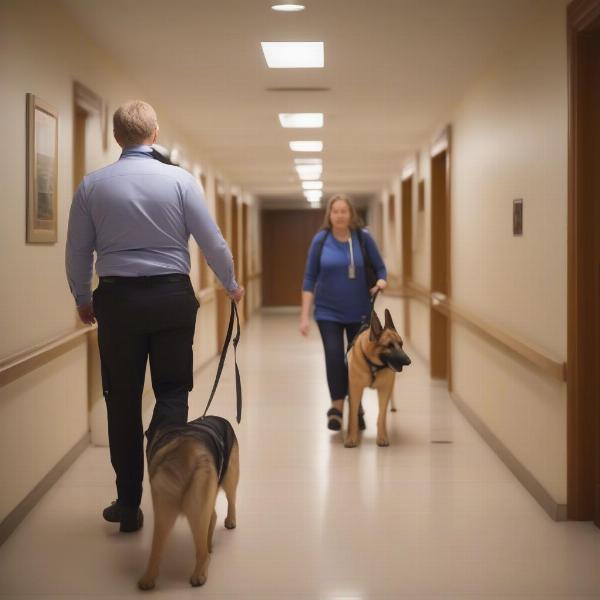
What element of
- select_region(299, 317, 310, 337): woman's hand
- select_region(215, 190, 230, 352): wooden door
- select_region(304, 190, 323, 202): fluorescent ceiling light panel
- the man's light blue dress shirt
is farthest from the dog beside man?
select_region(304, 190, 323, 202): fluorescent ceiling light panel

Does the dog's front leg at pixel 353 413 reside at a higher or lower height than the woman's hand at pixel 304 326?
lower

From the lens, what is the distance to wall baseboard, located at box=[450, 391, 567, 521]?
13.1 ft

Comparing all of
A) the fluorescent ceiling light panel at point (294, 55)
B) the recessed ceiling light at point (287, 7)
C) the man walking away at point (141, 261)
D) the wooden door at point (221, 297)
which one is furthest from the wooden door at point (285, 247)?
the man walking away at point (141, 261)

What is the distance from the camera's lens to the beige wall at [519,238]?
4.06 metres

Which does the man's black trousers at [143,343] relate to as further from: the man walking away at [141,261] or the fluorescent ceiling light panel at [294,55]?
the fluorescent ceiling light panel at [294,55]

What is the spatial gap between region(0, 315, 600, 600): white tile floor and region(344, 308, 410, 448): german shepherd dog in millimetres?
153

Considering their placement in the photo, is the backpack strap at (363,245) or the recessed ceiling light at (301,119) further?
the recessed ceiling light at (301,119)

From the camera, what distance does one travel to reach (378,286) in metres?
5.61

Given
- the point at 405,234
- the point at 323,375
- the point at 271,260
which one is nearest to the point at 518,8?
the point at 323,375

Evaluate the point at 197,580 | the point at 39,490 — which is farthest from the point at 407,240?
the point at 197,580

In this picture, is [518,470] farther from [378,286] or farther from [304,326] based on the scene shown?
[304,326]

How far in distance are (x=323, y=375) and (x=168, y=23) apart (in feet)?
15.3

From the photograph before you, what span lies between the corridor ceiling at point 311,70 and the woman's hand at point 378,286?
1450mm

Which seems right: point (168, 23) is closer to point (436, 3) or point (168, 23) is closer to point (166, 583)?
point (436, 3)
